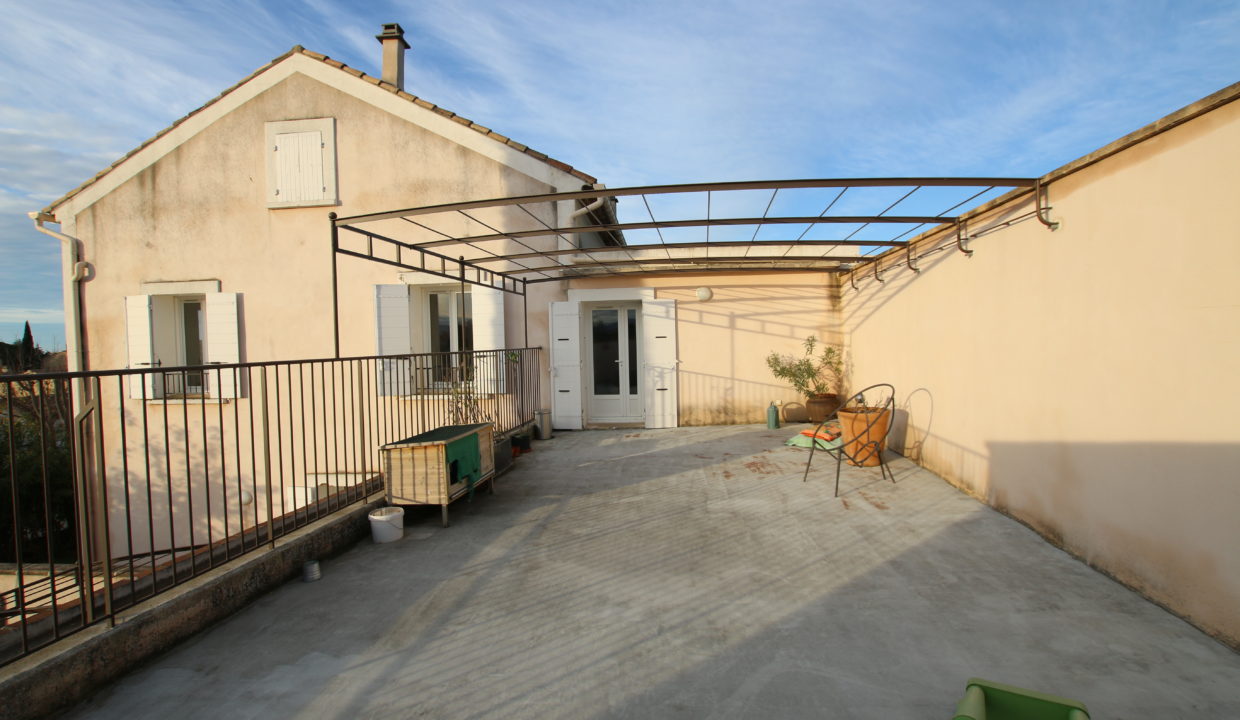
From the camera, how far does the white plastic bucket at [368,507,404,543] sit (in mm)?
3352

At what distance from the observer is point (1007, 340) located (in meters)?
3.53

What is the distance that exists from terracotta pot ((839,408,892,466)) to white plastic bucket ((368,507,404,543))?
365cm

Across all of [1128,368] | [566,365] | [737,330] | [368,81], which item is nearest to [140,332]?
[368,81]

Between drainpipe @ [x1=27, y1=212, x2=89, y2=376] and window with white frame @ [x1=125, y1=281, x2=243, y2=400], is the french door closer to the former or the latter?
window with white frame @ [x1=125, y1=281, x2=243, y2=400]

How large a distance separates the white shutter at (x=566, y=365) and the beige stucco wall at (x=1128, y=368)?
466cm

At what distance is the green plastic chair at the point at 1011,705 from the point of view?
1417 mm

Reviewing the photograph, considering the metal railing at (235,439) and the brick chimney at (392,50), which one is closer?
the metal railing at (235,439)

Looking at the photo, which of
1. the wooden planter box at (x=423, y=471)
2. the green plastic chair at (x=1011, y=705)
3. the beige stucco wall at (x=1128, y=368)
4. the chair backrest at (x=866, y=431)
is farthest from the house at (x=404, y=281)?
the green plastic chair at (x=1011, y=705)

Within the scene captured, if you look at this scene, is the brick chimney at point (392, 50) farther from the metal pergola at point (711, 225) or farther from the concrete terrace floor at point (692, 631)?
the concrete terrace floor at point (692, 631)

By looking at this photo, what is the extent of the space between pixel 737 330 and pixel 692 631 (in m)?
5.65

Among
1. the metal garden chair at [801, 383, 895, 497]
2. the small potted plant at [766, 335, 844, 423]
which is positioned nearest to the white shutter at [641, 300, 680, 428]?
the small potted plant at [766, 335, 844, 423]

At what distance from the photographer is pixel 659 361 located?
24.6 ft

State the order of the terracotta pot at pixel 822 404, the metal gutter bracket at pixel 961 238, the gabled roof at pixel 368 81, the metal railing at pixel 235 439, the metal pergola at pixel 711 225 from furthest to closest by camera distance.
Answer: the terracotta pot at pixel 822 404
the gabled roof at pixel 368 81
the metal railing at pixel 235 439
the metal gutter bracket at pixel 961 238
the metal pergola at pixel 711 225

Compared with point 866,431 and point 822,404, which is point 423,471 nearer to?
point 866,431
